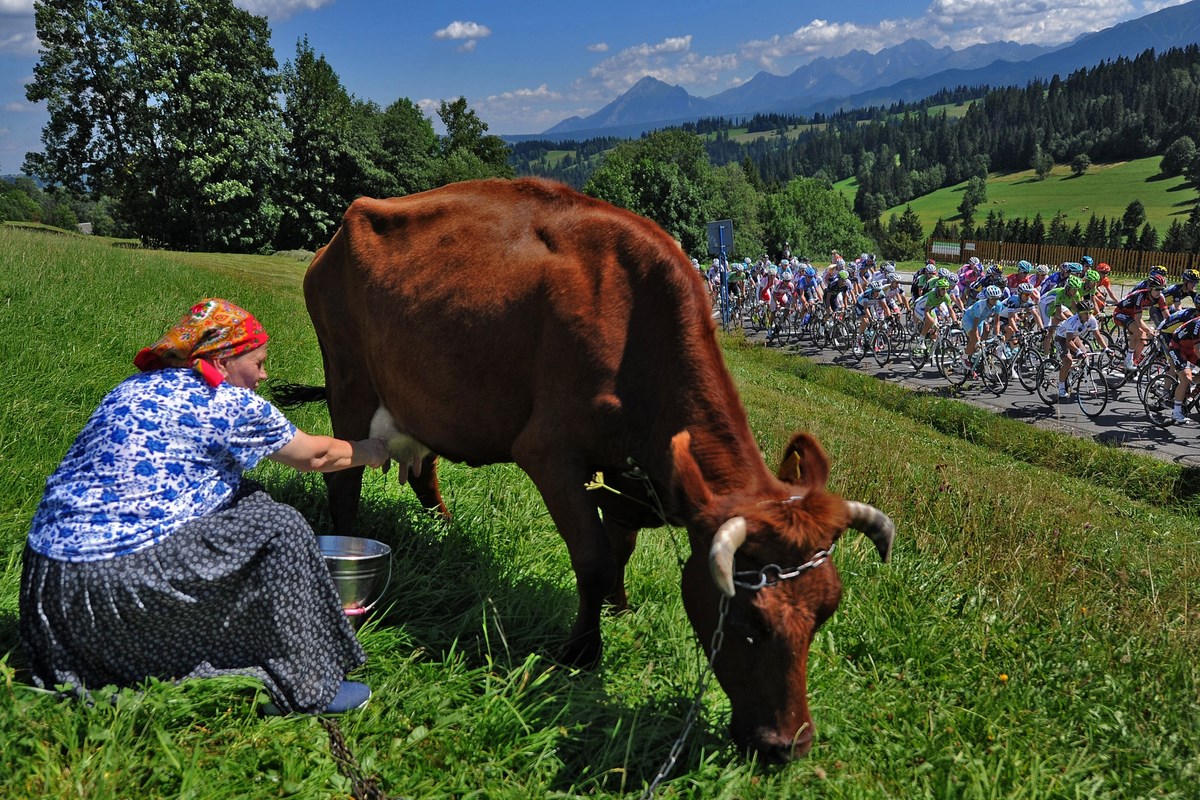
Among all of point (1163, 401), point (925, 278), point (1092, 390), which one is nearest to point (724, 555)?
point (1163, 401)

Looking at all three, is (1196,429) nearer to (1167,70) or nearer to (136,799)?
(136,799)

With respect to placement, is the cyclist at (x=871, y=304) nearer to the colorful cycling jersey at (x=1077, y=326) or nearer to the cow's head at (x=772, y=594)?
the colorful cycling jersey at (x=1077, y=326)

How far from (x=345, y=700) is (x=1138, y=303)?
57.4 ft

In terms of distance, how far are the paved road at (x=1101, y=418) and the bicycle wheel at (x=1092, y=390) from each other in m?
0.15

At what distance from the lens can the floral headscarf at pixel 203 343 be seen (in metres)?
3.27

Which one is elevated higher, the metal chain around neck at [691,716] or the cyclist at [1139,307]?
the metal chain around neck at [691,716]

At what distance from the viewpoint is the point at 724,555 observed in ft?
9.61

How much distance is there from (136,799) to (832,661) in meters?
3.17

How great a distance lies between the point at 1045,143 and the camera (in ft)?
415

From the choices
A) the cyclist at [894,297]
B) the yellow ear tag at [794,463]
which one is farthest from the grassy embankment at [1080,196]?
the yellow ear tag at [794,463]

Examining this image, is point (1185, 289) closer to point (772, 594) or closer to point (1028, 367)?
point (1028, 367)

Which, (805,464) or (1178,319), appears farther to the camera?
(1178,319)

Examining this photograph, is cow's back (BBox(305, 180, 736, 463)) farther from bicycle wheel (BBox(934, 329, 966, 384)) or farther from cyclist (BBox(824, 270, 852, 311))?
cyclist (BBox(824, 270, 852, 311))

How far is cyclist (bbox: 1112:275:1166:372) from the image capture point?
52.4 feet
